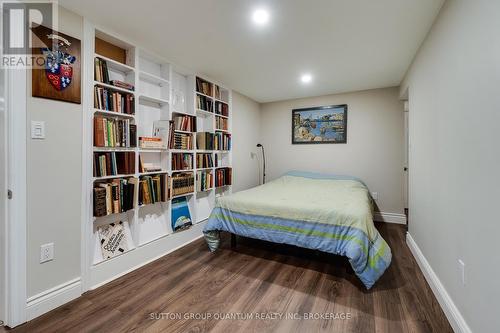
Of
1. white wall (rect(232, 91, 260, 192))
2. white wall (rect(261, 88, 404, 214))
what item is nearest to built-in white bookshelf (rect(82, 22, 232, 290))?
white wall (rect(232, 91, 260, 192))

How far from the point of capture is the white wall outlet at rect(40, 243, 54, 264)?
5.43 ft

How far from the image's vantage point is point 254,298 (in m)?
1.80

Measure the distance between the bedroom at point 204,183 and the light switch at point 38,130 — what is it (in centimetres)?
1

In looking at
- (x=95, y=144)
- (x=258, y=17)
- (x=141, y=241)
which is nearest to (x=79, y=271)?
(x=141, y=241)

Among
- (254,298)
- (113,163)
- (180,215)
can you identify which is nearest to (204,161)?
(180,215)

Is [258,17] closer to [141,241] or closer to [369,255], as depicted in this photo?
[369,255]

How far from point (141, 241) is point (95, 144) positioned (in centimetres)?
111

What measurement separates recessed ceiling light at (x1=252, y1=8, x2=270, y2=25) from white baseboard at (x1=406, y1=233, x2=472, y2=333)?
8.10 feet

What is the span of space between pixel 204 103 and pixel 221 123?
458 mm

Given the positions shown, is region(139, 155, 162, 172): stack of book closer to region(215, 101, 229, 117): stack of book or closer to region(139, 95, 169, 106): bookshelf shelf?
region(139, 95, 169, 106): bookshelf shelf

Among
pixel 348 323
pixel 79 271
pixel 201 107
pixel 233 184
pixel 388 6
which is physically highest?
pixel 388 6

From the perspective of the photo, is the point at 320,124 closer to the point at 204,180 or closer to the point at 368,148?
the point at 368,148

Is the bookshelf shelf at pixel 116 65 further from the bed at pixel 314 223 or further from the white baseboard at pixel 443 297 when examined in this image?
the white baseboard at pixel 443 297

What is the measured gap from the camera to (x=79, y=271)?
1.86m
